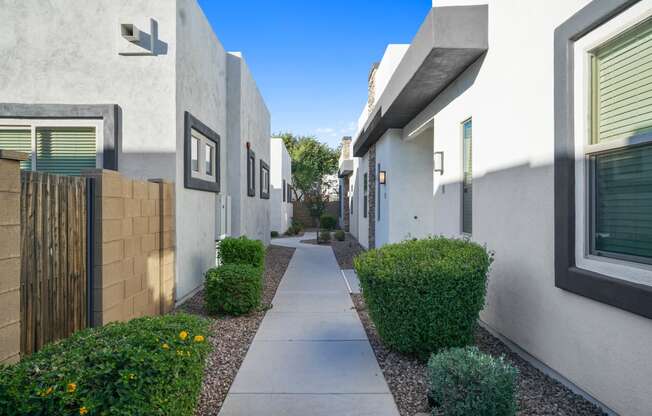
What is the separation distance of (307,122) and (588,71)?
39.4 m

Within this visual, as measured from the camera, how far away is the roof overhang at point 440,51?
16.7 feet

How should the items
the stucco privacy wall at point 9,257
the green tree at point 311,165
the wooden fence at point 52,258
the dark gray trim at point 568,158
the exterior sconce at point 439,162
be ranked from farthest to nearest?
the green tree at point 311,165, the exterior sconce at point 439,162, the wooden fence at point 52,258, the dark gray trim at point 568,158, the stucco privacy wall at point 9,257

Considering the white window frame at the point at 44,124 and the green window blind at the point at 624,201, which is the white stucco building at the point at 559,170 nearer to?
the green window blind at the point at 624,201

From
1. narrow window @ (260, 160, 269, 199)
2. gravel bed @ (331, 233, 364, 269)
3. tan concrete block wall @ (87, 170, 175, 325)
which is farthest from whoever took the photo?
narrow window @ (260, 160, 269, 199)

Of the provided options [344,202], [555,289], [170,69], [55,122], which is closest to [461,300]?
[555,289]

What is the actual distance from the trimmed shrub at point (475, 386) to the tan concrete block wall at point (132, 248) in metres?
3.27

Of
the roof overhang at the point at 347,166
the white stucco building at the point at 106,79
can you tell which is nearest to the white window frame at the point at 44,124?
the white stucco building at the point at 106,79

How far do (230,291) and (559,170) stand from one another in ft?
14.2

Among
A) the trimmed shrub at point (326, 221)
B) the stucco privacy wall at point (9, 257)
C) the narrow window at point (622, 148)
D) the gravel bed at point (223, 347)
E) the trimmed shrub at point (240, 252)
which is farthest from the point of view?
the trimmed shrub at point (326, 221)

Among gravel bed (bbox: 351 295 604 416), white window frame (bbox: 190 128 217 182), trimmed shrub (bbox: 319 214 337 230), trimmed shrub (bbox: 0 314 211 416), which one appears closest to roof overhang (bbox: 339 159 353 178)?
trimmed shrub (bbox: 319 214 337 230)

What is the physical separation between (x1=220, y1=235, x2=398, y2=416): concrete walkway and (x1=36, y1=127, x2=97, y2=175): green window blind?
3467 mm

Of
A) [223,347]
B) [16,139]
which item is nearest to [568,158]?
[223,347]

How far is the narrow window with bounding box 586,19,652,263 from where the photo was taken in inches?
115

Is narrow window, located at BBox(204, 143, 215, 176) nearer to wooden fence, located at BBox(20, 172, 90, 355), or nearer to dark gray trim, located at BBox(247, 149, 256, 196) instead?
dark gray trim, located at BBox(247, 149, 256, 196)
